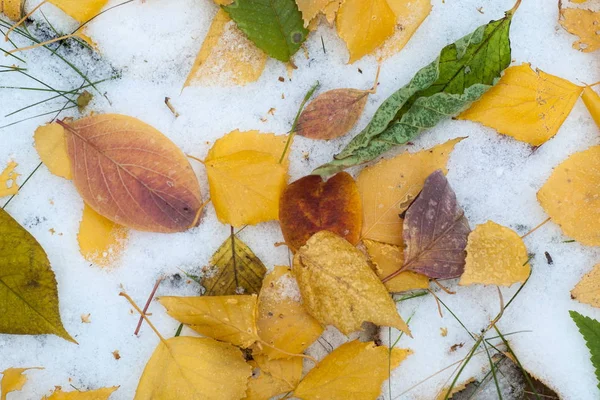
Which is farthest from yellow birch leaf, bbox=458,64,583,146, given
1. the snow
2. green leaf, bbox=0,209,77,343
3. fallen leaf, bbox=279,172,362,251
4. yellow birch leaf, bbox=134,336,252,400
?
green leaf, bbox=0,209,77,343

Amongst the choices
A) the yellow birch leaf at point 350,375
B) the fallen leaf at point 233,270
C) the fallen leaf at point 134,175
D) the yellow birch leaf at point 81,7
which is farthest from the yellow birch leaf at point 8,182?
the yellow birch leaf at point 350,375

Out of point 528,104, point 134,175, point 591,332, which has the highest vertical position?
point 134,175

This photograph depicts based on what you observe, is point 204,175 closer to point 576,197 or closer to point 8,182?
point 8,182

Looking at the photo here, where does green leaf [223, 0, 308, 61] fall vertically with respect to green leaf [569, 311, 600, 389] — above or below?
above

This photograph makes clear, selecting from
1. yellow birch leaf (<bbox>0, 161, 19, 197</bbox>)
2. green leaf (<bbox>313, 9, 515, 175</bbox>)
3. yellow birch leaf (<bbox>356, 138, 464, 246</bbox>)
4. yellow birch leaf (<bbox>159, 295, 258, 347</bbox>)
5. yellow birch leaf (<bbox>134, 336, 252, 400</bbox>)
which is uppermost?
yellow birch leaf (<bbox>0, 161, 19, 197</bbox>)

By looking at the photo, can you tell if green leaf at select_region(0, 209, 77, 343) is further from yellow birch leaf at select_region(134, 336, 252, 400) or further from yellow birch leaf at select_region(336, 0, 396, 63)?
yellow birch leaf at select_region(336, 0, 396, 63)

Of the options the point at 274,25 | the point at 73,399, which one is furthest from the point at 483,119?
the point at 73,399

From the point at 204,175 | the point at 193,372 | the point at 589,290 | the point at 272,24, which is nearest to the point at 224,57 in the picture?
the point at 272,24
